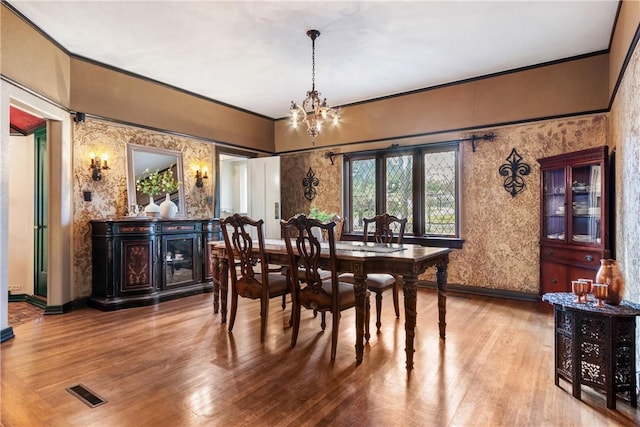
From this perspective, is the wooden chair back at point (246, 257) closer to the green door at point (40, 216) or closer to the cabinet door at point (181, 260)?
the cabinet door at point (181, 260)

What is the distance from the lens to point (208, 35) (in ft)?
11.6

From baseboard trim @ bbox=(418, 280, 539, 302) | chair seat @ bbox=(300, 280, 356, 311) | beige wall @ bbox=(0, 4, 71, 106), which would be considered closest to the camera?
chair seat @ bbox=(300, 280, 356, 311)

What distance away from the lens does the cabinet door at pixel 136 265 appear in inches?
164

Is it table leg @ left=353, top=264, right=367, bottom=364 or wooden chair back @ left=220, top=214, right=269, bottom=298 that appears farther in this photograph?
wooden chair back @ left=220, top=214, right=269, bottom=298

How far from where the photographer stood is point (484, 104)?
4703 mm

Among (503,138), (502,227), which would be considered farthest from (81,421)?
(503,138)

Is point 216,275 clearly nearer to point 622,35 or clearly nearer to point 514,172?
point 514,172

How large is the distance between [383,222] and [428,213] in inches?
65.9

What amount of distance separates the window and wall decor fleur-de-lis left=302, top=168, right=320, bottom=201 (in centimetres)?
63

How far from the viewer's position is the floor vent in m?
2.07

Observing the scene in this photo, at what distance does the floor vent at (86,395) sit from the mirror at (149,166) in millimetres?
2756

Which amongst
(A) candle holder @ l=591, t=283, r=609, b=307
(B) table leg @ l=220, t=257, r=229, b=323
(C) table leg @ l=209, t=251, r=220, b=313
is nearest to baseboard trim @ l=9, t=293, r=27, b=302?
(C) table leg @ l=209, t=251, r=220, b=313

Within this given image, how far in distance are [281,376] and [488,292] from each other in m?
3.39

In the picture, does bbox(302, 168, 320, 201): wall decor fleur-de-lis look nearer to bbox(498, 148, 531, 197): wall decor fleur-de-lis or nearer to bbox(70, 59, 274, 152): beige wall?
bbox(70, 59, 274, 152): beige wall
